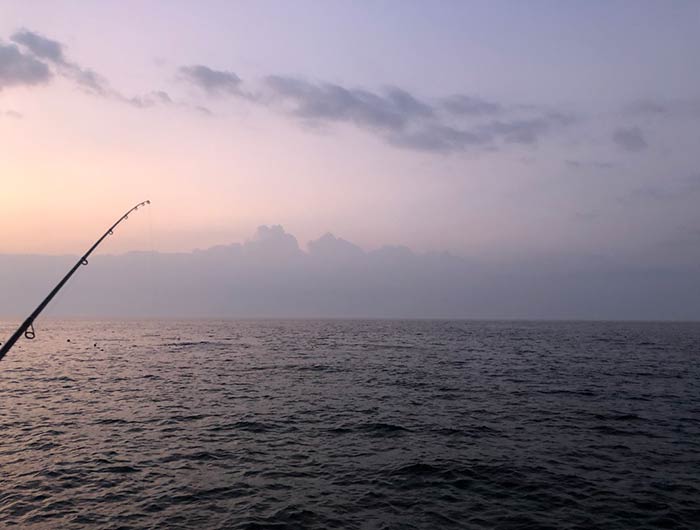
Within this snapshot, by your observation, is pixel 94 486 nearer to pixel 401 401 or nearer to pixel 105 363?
pixel 401 401

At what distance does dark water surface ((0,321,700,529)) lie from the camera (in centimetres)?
1427

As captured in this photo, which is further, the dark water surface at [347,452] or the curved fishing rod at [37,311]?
the dark water surface at [347,452]

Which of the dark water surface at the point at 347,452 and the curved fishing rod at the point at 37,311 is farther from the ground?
the curved fishing rod at the point at 37,311

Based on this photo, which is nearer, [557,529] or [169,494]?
[557,529]

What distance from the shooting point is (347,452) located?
20250 millimetres

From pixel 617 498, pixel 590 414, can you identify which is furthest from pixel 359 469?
pixel 590 414

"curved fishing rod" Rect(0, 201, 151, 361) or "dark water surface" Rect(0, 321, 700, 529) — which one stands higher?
"curved fishing rod" Rect(0, 201, 151, 361)

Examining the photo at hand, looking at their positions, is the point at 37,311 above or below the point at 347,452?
above

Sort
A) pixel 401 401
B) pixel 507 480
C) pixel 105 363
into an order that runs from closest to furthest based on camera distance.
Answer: pixel 507 480, pixel 401 401, pixel 105 363

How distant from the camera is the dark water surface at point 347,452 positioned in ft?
46.8

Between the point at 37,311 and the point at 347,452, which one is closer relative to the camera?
the point at 37,311

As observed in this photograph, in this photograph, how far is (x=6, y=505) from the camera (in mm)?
14359

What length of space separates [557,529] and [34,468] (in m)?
18.7

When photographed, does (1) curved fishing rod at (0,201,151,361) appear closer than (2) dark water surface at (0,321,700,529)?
Yes
